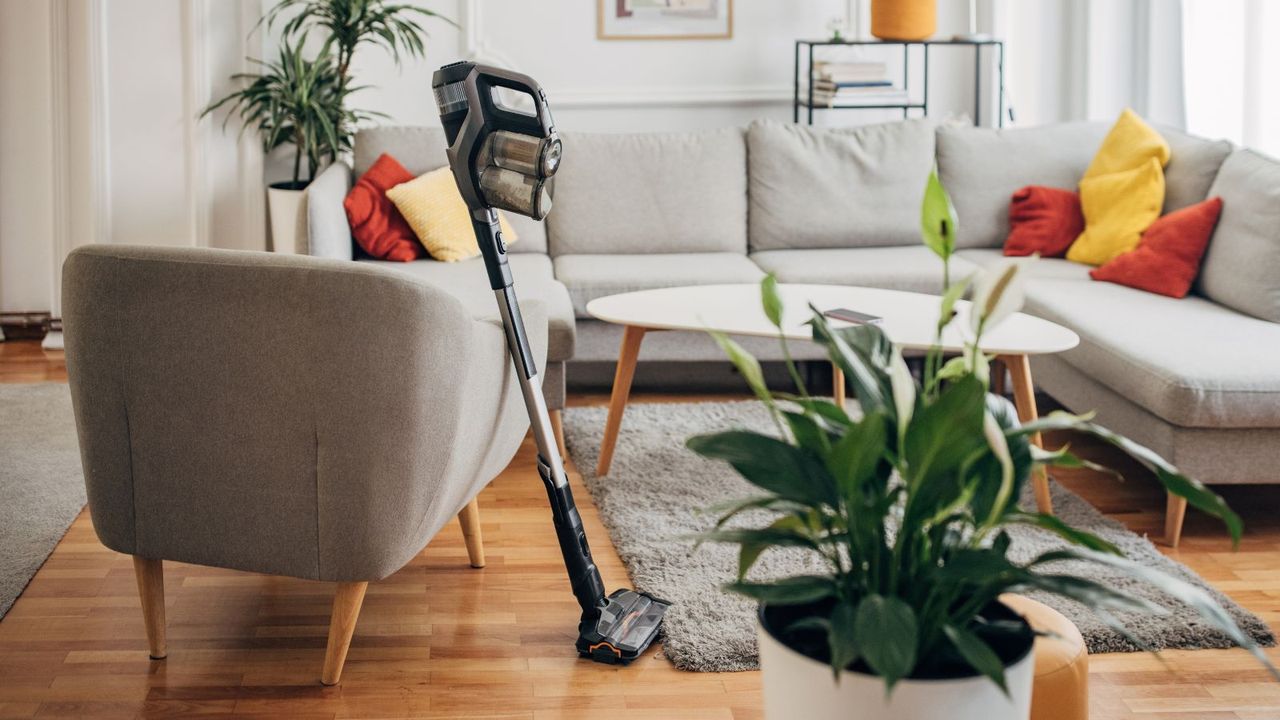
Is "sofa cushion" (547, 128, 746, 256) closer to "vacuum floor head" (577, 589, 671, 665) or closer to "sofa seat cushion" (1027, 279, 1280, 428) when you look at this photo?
"sofa seat cushion" (1027, 279, 1280, 428)

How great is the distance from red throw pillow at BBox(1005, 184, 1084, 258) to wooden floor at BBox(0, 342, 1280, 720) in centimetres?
158

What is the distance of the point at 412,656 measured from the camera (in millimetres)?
2508

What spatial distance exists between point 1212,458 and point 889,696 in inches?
83.7

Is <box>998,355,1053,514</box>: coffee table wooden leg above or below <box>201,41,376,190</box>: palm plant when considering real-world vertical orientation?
below

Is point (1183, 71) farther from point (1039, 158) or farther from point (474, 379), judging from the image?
point (474, 379)

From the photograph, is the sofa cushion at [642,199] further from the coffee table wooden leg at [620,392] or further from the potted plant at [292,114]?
the coffee table wooden leg at [620,392]

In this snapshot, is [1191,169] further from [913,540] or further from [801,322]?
[913,540]

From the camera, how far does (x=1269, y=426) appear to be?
3014 millimetres

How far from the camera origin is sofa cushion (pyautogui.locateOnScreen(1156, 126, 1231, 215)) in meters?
4.11

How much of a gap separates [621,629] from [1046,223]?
2603 millimetres

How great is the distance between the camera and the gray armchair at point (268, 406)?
213 cm

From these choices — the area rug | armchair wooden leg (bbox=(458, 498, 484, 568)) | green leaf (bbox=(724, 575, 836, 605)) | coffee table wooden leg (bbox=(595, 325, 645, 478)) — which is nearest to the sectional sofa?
coffee table wooden leg (bbox=(595, 325, 645, 478))

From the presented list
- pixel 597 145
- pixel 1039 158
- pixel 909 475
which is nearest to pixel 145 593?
pixel 909 475

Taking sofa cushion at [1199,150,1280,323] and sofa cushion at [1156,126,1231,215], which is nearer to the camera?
sofa cushion at [1199,150,1280,323]
